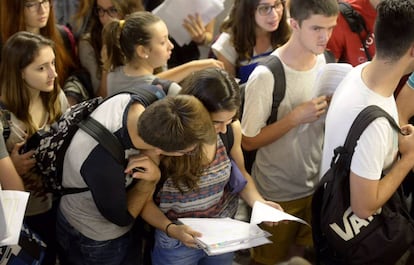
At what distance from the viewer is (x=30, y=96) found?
7.79 ft

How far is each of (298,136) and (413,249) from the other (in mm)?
670

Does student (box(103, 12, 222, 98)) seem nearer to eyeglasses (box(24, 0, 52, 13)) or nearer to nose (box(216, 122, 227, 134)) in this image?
eyeglasses (box(24, 0, 52, 13))

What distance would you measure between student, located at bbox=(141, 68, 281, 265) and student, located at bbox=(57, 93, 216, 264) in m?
0.06

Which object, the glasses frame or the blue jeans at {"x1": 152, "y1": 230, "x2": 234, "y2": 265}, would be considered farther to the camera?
the glasses frame

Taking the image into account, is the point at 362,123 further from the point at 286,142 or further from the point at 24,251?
the point at 24,251

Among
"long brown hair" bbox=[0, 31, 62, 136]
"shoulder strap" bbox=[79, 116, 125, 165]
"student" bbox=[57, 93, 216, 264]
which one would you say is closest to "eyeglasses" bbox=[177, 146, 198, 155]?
"student" bbox=[57, 93, 216, 264]

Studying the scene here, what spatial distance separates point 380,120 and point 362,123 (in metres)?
0.06

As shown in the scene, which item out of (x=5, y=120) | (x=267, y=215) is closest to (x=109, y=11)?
(x=5, y=120)

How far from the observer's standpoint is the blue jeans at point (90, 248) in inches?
83.3

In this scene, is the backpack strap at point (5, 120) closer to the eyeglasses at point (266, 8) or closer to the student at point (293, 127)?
the student at point (293, 127)

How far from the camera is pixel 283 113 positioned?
7.59 ft

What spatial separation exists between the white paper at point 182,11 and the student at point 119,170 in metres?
1.14

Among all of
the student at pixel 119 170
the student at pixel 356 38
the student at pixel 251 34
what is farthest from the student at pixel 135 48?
the student at pixel 356 38

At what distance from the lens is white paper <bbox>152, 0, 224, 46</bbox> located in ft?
9.82
